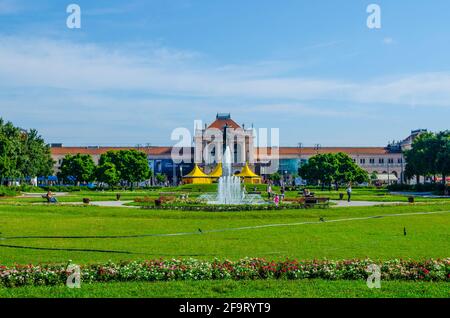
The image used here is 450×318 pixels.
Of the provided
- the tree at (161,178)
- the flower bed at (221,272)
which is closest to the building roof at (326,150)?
the tree at (161,178)

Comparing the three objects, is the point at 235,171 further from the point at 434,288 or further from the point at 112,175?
the point at 434,288

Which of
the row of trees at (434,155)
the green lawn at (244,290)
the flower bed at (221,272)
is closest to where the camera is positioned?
the green lawn at (244,290)

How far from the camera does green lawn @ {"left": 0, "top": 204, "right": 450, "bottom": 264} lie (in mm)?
15820

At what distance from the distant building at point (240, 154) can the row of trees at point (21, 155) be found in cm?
4051

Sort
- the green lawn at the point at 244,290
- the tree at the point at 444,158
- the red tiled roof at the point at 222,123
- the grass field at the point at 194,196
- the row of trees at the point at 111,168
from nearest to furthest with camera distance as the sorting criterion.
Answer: the green lawn at the point at 244,290 → the grass field at the point at 194,196 → the tree at the point at 444,158 → the row of trees at the point at 111,168 → the red tiled roof at the point at 222,123

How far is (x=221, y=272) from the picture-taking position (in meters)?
12.2

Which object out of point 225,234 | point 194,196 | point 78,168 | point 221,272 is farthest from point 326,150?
point 221,272

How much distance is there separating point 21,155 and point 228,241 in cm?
6210

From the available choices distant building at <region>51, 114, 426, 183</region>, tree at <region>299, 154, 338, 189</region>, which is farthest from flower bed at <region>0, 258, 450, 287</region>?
distant building at <region>51, 114, 426, 183</region>

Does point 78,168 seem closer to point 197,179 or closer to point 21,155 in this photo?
point 21,155

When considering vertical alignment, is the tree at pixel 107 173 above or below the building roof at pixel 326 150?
below

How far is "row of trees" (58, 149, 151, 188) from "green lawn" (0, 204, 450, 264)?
44.1 m

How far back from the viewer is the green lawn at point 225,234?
15.8 metres

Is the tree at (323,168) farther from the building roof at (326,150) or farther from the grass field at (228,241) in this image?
the grass field at (228,241)
